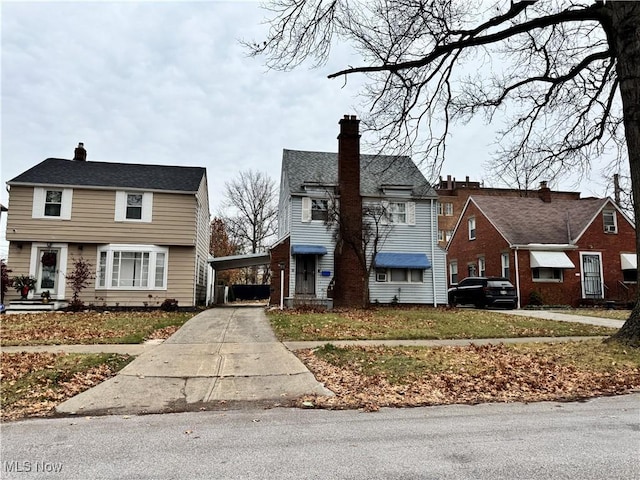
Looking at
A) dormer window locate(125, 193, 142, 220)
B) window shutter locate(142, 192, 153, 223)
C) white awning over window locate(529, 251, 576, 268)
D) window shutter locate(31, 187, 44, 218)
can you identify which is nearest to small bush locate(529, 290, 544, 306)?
white awning over window locate(529, 251, 576, 268)

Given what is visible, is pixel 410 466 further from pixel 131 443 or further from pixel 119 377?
pixel 119 377

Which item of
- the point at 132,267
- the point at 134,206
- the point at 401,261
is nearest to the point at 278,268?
the point at 401,261

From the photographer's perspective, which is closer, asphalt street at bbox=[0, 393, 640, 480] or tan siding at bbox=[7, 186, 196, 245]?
asphalt street at bbox=[0, 393, 640, 480]

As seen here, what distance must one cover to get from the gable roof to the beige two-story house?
526 cm

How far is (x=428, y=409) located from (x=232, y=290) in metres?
33.1

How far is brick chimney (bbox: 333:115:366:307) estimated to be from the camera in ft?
71.7

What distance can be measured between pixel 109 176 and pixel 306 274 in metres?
10.3

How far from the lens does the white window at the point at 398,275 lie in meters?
23.2

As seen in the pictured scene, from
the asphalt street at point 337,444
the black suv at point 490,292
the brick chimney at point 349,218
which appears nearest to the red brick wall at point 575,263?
the black suv at point 490,292

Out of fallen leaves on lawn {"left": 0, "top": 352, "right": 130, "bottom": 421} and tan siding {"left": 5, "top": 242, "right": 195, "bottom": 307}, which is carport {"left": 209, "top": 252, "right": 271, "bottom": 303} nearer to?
tan siding {"left": 5, "top": 242, "right": 195, "bottom": 307}

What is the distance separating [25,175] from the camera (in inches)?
774

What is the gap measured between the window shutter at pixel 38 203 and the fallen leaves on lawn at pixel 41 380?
508 inches

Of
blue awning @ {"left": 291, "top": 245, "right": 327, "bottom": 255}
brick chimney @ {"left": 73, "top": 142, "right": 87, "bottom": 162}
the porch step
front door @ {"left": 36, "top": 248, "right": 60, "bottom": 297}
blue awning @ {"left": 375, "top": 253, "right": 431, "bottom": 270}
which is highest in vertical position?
brick chimney @ {"left": 73, "top": 142, "right": 87, "bottom": 162}

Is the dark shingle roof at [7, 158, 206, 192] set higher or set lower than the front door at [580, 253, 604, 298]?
higher
